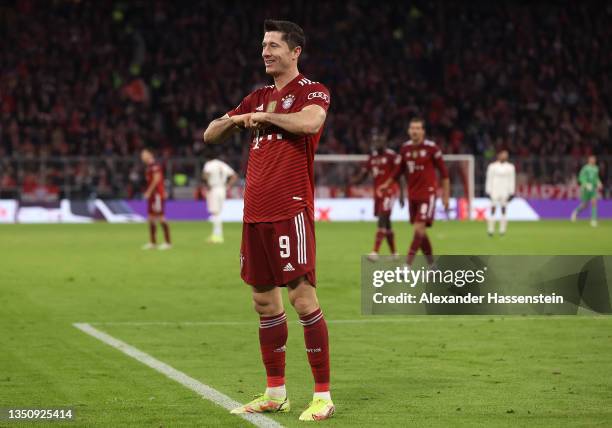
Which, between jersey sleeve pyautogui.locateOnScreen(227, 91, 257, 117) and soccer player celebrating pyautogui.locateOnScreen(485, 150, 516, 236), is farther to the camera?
soccer player celebrating pyautogui.locateOnScreen(485, 150, 516, 236)

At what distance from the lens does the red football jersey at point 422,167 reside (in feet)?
61.3

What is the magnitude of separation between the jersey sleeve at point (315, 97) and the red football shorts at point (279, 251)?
640 mm

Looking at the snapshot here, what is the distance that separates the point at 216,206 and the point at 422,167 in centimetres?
1162

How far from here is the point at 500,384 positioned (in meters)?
8.55

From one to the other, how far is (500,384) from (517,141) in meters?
38.9

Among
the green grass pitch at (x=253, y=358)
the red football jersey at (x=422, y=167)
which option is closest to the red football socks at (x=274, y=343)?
the green grass pitch at (x=253, y=358)

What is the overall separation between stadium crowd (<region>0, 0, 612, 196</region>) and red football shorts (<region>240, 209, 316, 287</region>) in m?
35.5

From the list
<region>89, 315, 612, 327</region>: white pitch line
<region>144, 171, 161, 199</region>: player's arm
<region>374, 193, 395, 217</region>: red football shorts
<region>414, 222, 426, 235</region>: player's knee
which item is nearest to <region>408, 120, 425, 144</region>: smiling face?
<region>414, 222, 426, 235</region>: player's knee

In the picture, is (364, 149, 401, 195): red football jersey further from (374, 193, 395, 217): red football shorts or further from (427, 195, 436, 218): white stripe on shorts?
(427, 195, 436, 218): white stripe on shorts

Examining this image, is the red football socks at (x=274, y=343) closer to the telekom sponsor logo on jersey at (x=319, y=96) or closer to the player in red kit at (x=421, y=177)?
the telekom sponsor logo on jersey at (x=319, y=96)

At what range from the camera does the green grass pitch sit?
24.5 feet

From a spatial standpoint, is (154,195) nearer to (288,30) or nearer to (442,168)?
(442,168)

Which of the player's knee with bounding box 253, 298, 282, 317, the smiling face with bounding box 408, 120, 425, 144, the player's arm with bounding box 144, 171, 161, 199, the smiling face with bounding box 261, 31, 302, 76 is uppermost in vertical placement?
the smiling face with bounding box 261, 31, 302, 76

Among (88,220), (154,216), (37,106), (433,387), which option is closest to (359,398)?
(433,387)
